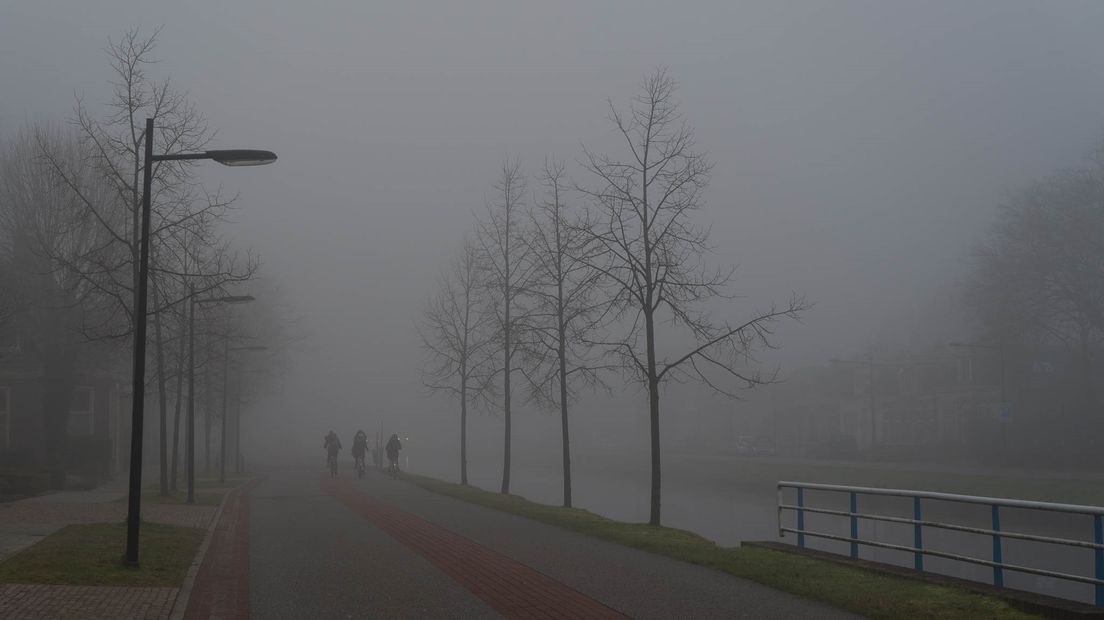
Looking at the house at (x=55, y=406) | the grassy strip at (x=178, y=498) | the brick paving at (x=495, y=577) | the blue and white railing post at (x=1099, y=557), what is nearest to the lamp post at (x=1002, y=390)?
the grassy strip at (x=178, y=498)

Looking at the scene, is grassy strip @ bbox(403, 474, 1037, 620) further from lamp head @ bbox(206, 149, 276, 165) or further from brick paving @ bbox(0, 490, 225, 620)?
lamp head @ bbox(206, 149, 276, 165)

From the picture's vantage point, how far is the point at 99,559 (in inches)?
547

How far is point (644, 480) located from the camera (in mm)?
60062

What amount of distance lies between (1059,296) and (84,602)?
44116mm

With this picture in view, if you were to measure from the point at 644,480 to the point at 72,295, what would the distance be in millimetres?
34475

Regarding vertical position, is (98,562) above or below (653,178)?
below

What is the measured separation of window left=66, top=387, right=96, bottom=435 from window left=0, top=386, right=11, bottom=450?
363 centimetres

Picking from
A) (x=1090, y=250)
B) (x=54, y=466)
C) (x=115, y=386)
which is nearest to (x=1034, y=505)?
(x=54, y=466)

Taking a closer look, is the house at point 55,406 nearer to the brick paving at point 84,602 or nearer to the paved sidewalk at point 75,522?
the paved sidewalk at point 75,522

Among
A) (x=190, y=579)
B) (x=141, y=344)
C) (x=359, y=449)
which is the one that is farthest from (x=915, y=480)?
(x=141, y=344)

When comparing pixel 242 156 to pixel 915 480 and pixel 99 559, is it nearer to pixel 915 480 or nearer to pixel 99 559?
pixel 99 559

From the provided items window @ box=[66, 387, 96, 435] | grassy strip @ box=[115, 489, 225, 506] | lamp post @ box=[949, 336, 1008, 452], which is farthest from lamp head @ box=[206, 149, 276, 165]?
lamp post @ box=[949, 336, 1008, 452]

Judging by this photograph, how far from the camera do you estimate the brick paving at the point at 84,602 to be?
10.2m

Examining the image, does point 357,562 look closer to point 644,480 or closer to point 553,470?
point 644,480
